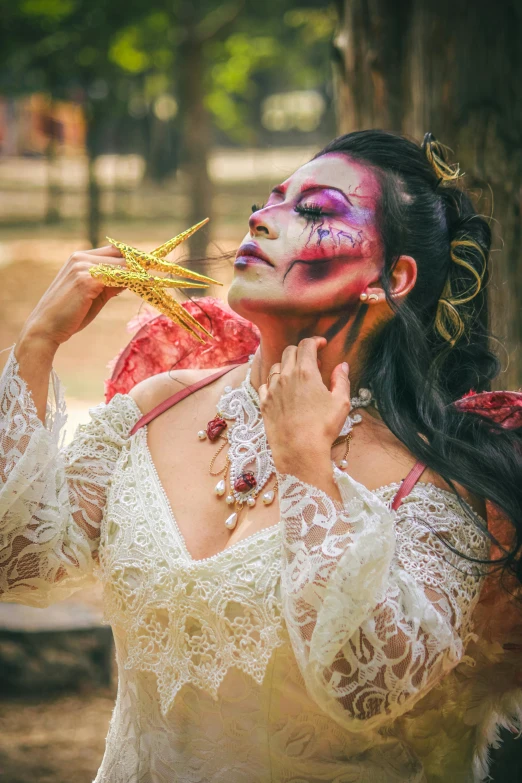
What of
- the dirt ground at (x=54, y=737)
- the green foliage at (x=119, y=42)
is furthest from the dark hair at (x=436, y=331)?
the green foliage at (x=119, y=42)

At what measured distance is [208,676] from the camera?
6.88 feet

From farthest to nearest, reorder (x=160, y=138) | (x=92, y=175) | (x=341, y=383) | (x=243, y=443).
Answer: (x=160, y=138) → (x=92, y=175) → (x=243, y=443) → (x=341, y=383)

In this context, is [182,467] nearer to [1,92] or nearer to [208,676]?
[208,676]

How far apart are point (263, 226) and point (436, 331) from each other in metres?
0.55

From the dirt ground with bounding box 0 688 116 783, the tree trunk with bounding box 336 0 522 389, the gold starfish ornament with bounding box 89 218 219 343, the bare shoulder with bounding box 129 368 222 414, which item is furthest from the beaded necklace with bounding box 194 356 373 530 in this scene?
the dirt ground with bounding box 0 688 116 783

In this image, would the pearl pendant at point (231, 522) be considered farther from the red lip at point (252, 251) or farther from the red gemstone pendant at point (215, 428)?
the red lip at point (252, 251)

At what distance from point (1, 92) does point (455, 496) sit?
19006mm

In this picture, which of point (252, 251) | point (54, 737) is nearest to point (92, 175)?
point (54, 737)

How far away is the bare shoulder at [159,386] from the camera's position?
2.49 meters

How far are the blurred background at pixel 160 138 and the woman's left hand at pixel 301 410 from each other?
0.64 metres

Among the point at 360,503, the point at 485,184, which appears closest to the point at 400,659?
the point at 360,503

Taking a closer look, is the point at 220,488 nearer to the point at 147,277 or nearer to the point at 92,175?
the point at 147,277

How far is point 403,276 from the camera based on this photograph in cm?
238

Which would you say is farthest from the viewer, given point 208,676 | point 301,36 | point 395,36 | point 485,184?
point 301,36
